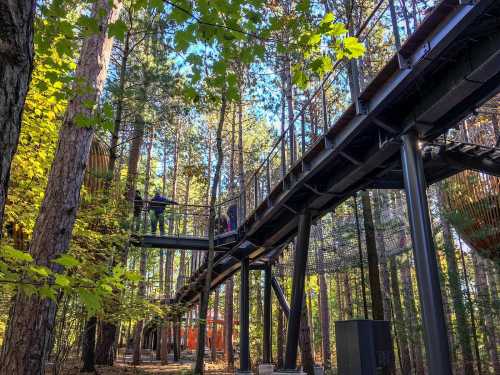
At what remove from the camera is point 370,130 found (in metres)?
7.14

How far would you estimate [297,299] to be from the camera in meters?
9.43

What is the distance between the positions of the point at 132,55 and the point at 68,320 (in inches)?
395

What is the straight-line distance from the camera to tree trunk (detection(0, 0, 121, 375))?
4621 mm

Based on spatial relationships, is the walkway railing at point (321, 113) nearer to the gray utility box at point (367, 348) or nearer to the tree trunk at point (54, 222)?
the gray utility box at point (367, 348)

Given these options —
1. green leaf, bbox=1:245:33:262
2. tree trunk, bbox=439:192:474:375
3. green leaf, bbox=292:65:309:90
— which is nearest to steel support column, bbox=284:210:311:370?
tree trunk, bbox=439:192:474:375

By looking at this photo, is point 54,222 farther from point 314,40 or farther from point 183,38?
point 314,40

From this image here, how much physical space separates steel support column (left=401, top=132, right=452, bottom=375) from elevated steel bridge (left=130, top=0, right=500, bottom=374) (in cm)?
1

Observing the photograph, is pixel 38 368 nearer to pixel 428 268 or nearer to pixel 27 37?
pixel 27 37

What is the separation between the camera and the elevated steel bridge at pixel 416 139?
499cm

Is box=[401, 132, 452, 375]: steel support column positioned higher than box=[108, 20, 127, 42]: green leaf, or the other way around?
box=[108, 20, 127, 42]: green leaf

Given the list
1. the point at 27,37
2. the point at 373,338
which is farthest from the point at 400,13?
the point at 27,37

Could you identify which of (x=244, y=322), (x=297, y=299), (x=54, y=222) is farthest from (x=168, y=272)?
(x=54, y=222)

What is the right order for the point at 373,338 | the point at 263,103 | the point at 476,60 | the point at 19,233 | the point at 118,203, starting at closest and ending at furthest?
1. the point at 373,338
2. the point at 476,60
3. the point at 19,233
4. the point at 118,203
5. the point at 263,103

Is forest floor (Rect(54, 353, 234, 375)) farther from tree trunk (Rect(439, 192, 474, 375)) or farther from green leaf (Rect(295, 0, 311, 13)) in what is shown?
tree trunk (Rect(439, 192, 474, 375))
